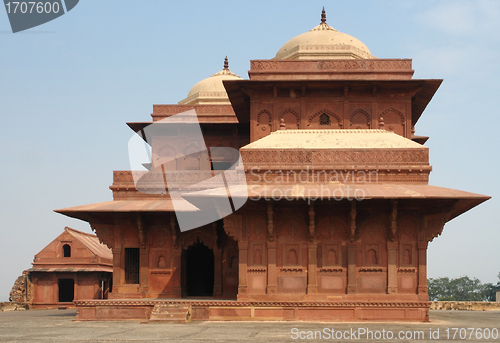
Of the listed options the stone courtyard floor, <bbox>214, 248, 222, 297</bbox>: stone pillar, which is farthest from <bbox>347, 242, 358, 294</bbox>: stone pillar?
<bbox>214, 248, 222, 297</bbox>: stone pillar

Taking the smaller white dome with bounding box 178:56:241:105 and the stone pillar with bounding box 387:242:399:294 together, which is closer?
the stone pillar with bounding box 387:242:399:294

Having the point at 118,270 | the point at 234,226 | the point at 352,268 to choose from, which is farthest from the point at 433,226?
the point at 118,270

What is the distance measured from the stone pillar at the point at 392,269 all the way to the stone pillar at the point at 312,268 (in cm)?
221

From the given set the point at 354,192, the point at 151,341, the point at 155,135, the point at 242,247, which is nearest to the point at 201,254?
the point at 155,135

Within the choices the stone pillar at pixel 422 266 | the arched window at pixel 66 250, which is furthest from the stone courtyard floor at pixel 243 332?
the arched window at pixel 66 250

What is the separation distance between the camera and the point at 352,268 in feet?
61.0

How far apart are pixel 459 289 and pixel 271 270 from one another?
62.9 metres

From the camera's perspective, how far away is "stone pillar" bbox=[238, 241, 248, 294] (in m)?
18.5

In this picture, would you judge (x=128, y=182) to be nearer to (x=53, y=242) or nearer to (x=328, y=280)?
(x=328, y=280)

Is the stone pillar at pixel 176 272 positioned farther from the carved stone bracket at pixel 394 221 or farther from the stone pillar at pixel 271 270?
the carved stone bracket at pixel 394 221

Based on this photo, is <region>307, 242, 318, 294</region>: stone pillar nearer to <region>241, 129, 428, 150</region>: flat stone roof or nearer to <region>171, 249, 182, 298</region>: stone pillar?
<region>241, 129, 428, 150</region>: flat stone roof

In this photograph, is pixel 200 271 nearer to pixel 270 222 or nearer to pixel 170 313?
pixel 170 313

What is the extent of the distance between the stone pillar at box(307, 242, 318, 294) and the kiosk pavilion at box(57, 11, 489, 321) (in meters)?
0.03

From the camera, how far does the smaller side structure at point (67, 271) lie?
31875 mm
